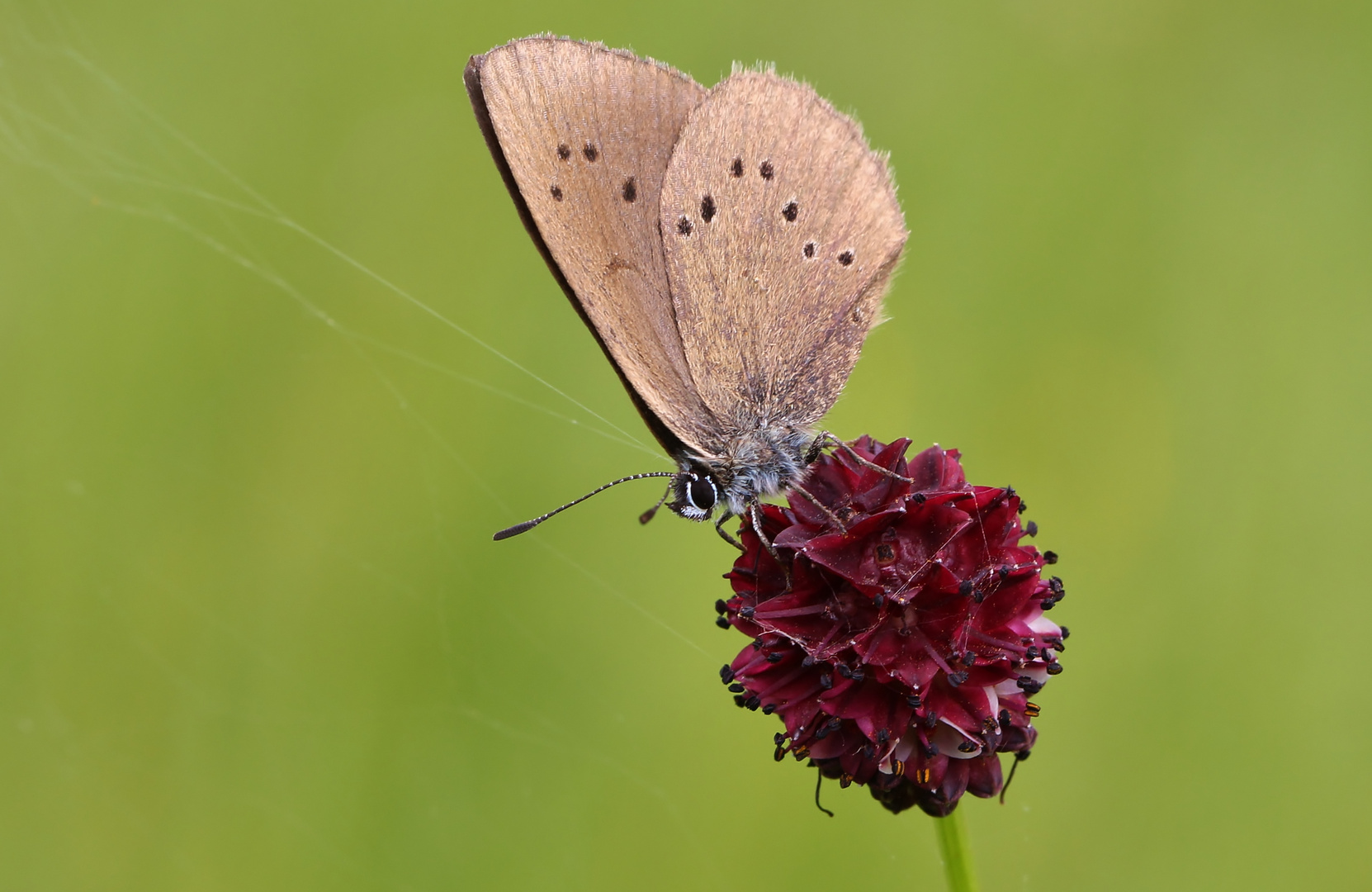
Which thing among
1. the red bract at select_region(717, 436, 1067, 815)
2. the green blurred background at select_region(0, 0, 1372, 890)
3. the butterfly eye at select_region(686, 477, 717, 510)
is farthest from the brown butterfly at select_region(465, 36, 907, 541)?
the green blurred background at select_region(0, 0, 1372, 890)

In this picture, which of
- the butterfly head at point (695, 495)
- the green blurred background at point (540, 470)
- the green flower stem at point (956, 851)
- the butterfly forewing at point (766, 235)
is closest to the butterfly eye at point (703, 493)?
the butterfly head at point (695, 495)

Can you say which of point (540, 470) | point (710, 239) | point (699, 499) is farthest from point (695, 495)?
point (540, 470)

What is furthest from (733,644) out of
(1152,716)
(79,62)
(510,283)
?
(79,62)

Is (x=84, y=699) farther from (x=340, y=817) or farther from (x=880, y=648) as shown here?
(x=880, y=648)

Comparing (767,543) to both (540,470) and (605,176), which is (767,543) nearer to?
(605,176)

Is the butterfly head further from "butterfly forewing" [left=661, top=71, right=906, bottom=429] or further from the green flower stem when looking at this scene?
the green flower stem

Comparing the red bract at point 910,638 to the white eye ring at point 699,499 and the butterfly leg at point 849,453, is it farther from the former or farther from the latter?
the white eye ring at point 699,499
